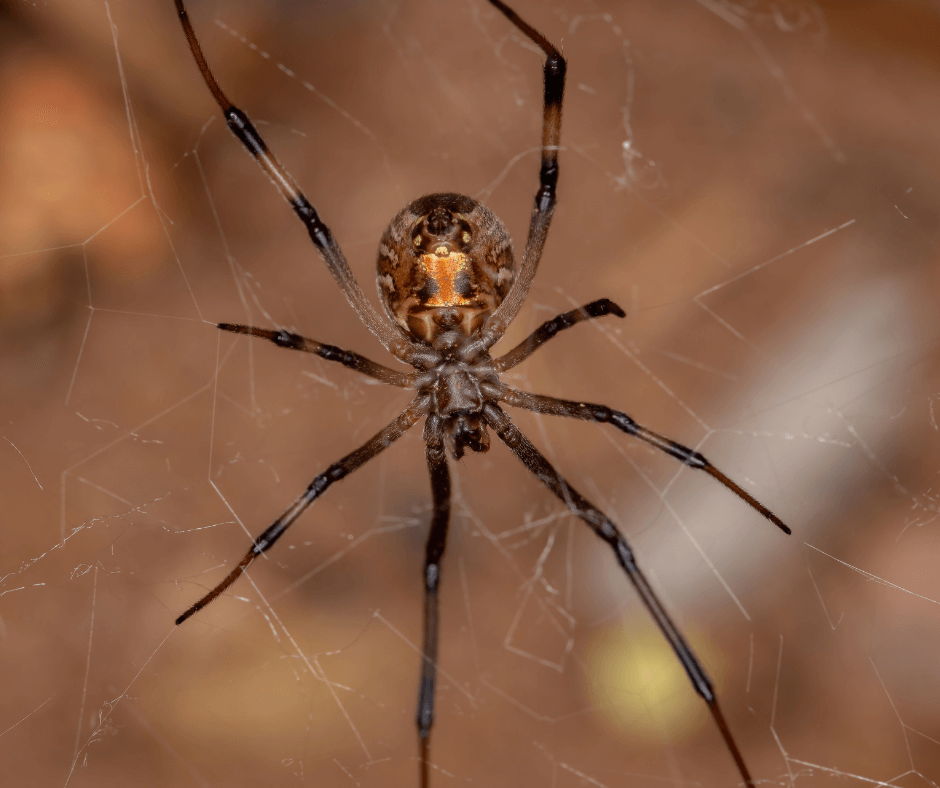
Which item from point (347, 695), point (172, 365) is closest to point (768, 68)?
point (172, 365)

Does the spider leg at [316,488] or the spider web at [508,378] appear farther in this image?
the spider web at [508,378]

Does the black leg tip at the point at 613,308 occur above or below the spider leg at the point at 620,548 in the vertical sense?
above

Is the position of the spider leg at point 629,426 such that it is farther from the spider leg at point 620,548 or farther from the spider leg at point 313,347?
the spider leg at point 313,347

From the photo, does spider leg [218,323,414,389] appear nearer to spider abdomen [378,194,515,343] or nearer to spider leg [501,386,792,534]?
spider abdomen [378,194,515,343]

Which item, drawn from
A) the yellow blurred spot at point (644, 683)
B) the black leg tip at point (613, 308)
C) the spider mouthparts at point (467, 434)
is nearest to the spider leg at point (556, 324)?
the black leg tip at point (613, 308)

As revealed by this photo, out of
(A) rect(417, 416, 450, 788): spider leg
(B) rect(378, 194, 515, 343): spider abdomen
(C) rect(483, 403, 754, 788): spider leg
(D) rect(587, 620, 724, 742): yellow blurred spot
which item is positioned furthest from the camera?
(D) rect(587, 620, 724, 742): yellow blurred spot

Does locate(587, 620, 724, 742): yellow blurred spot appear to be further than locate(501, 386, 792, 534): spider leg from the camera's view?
Yes

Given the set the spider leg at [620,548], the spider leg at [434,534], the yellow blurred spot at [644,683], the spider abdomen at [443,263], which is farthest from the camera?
the yellow blurred spot at [644,683]

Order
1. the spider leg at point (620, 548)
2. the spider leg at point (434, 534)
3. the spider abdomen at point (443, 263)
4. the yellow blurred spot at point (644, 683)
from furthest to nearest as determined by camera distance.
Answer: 1. the yellow blurred spot at point (644, 683)
2. the spider leg at point (434, 534)
3. the spider abdomen at point (443, 263)
4. the spider leg at point (620, 548)

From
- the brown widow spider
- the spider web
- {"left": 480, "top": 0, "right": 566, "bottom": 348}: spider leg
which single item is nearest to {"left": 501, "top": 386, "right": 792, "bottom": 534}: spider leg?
the brown widow spider
